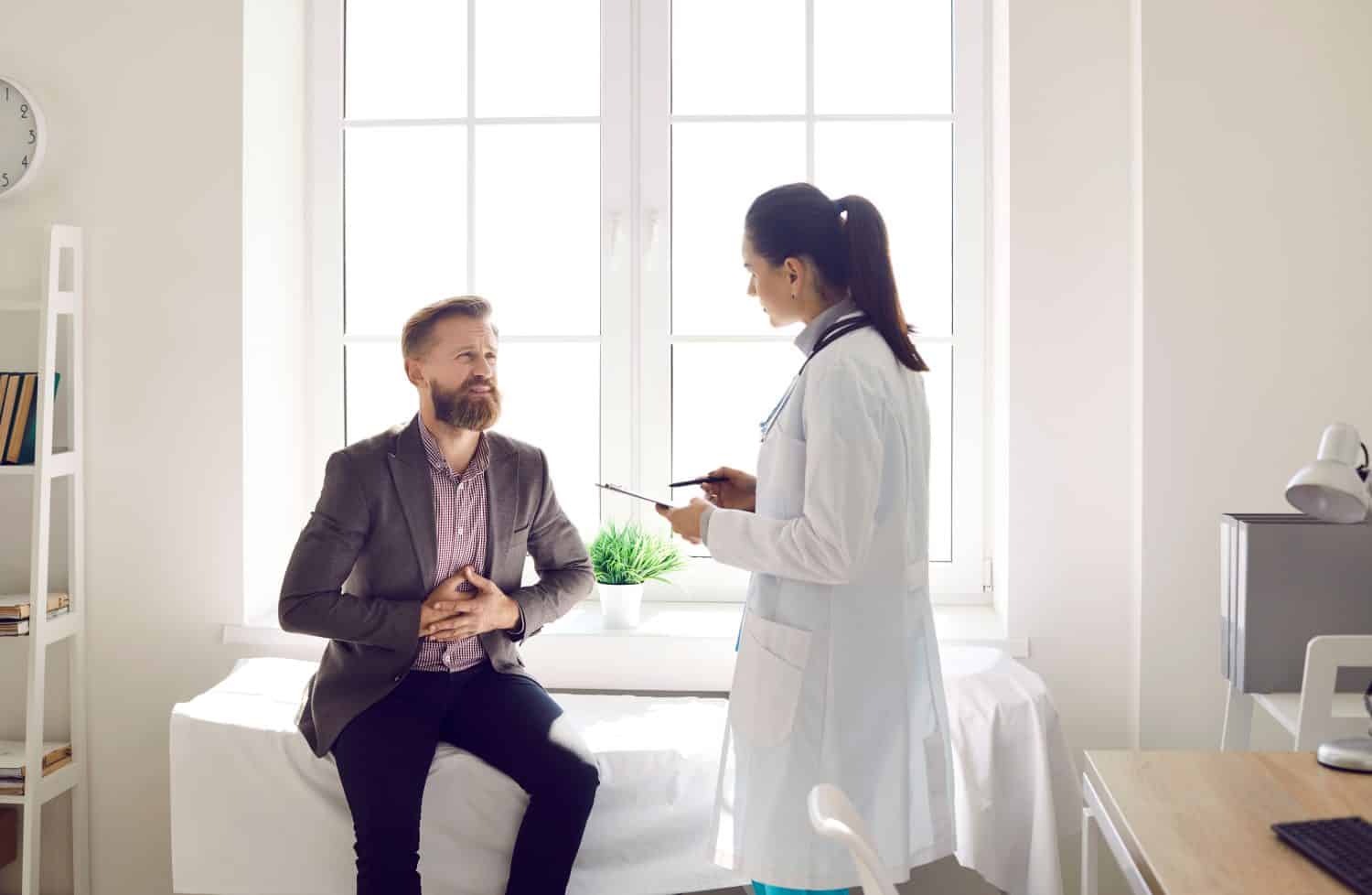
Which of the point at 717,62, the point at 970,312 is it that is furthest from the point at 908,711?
the point at 717,62

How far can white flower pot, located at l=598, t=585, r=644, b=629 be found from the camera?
3051 millimetres

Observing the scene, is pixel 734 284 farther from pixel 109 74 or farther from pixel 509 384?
pixel 109 74

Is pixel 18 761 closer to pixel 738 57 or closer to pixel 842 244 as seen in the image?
pixel 842 244

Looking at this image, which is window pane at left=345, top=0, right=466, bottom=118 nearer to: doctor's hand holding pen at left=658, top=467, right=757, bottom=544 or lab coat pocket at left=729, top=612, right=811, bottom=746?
doctor's hand holding pen at left=658, top=467, right=757, bottom=544

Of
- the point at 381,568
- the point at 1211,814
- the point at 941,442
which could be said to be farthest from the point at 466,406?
the point at 1211,814

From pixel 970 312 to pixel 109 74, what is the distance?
2.26 meters

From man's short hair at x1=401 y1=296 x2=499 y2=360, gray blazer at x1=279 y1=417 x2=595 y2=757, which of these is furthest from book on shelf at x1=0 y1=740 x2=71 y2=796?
man's short hair at x1=401 y1=296 x2=499 y2=360

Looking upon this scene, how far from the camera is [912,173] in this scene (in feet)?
10.7

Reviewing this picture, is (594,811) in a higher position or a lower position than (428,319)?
lower

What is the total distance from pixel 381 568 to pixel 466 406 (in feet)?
1.20

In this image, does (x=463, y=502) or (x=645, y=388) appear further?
(x=645, y=388)

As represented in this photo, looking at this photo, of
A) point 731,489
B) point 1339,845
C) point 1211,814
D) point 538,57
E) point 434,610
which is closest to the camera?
point 1339,845

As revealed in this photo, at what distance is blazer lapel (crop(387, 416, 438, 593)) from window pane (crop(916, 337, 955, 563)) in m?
1.41

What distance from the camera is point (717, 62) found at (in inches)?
129
